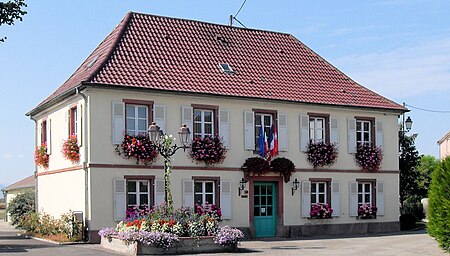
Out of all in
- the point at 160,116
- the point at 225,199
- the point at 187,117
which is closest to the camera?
the point at 160,116

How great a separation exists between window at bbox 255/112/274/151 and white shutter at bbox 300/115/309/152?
1.43 meters

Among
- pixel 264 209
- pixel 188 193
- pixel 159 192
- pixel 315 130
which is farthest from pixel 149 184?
pixel 315 130

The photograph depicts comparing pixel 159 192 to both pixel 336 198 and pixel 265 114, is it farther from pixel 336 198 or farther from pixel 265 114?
pixel 336 198

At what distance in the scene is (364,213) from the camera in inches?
1266

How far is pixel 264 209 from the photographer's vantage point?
98.6 ft

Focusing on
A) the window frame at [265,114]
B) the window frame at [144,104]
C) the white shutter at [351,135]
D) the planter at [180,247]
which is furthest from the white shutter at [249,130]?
the planter at [180,247]

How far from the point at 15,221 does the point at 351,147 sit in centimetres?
1812

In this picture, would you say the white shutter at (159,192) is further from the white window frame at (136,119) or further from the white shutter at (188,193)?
the white window frame at (136,119)

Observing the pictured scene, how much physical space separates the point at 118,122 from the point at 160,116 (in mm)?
1721

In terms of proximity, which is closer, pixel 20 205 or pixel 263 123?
pixel 263 123

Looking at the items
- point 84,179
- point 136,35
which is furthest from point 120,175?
point 136,35

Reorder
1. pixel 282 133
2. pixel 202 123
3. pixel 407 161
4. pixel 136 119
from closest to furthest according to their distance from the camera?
pixel 136 119, pixel 202 123, pixel 282 133, pixel 407 161

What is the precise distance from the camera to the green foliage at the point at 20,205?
3850 centimetres

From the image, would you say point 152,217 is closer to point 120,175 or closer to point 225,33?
point 120,175
